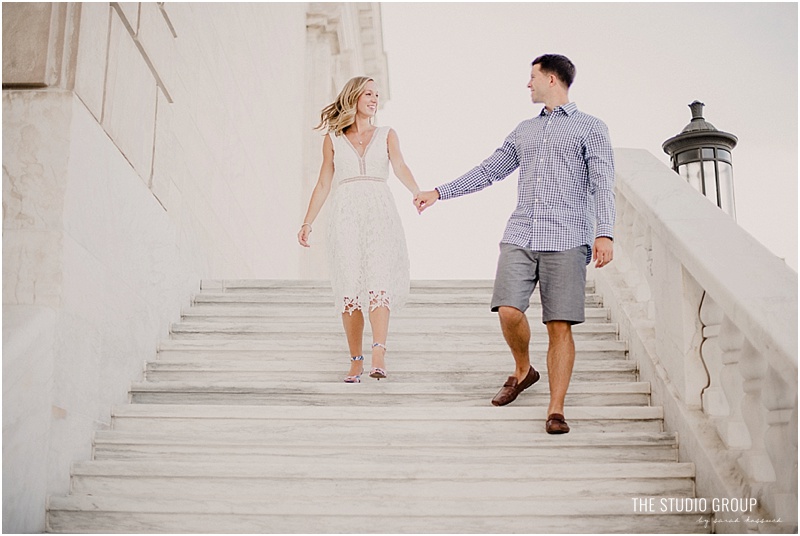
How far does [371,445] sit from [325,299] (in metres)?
2.27

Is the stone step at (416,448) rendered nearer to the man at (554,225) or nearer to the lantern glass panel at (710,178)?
the man at (554,225)

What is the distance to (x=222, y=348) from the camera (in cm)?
523

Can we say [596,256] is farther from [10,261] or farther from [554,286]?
[10,261]

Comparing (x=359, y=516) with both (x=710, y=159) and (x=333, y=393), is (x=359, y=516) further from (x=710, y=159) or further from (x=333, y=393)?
(x=710, y=159)

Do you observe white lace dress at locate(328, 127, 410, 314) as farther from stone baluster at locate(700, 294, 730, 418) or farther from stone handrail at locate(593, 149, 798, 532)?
stone baluster at locate(700, 294, 730, 418)

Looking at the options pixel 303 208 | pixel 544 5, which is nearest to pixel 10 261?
pixel 303 208

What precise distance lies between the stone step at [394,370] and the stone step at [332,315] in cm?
61

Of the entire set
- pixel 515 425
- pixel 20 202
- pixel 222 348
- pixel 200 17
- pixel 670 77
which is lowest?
pixel 515 425

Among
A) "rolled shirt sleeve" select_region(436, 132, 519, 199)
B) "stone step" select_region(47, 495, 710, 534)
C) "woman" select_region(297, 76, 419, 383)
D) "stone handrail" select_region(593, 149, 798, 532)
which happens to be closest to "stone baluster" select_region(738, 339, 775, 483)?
"stone handrail" select_region(593, 149, 798, 532)

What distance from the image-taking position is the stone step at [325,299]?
5.94 m

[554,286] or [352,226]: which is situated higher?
[352,226]

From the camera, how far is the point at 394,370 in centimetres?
494

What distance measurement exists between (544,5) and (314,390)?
15.3 metres

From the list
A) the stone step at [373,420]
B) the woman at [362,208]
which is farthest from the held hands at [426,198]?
the stone step at [373,420]
